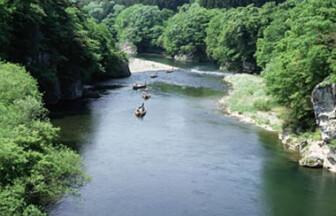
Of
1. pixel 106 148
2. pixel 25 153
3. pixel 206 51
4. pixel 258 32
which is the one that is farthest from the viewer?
pixel 206 51

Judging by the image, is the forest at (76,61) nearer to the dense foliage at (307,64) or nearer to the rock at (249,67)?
the dense foliage at (307,64)

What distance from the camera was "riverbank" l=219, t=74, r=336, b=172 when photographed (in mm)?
57562

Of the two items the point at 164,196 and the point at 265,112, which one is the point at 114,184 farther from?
the point at 265,112

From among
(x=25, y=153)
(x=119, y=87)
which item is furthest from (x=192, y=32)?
(x=25, y=153)

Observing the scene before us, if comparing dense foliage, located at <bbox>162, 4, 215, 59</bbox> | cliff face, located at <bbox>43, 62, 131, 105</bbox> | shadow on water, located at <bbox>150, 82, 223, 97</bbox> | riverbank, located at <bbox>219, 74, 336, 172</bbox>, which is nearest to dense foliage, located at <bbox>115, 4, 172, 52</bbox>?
dense foliage, located at <bbox>162, 4, 215, 59</bbox>

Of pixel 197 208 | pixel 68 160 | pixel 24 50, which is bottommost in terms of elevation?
pixel 197 208

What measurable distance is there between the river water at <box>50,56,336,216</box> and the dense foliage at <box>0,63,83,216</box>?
187 inches

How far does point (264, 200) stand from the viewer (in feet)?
158

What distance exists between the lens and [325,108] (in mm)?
58219

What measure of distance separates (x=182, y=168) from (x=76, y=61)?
1662 inches

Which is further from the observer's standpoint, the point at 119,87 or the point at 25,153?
the point at 119,87

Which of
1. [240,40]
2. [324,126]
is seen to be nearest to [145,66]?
[240,40]

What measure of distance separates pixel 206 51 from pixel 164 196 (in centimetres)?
11304

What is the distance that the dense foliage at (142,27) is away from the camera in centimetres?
18188
